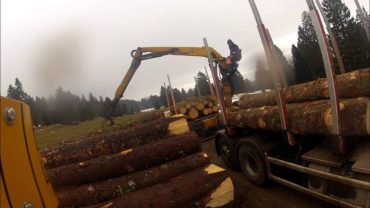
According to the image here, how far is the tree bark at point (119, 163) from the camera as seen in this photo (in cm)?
479

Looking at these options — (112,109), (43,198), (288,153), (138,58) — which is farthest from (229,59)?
(43,198)

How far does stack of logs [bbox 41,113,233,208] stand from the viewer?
455 cm

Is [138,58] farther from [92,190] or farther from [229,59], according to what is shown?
[92,190]

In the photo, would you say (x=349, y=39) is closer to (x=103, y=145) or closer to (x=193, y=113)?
(x=103, y=145)

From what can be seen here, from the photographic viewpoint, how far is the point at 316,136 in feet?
15.1

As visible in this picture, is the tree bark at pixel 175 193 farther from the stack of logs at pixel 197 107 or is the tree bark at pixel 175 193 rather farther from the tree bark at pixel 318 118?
the stack of logs at pixel 197 107

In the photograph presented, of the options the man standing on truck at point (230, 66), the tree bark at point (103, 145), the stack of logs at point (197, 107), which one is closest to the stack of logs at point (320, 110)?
the tree bark at point (103, 145)

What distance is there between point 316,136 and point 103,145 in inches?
125

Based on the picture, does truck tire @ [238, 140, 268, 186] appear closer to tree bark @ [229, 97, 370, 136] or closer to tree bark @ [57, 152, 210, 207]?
tree bark @ [229, 97, 370, 136]

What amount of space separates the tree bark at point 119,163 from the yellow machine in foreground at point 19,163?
2.64 meters

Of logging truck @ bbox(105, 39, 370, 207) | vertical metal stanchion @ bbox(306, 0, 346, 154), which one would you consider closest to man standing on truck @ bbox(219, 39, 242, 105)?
logging truck @ bbox(105, 39, 370, 207)

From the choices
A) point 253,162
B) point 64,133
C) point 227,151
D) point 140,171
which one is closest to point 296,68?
point 227,151

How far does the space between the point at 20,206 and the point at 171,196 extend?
9.61 ft

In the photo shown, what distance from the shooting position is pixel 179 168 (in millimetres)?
5012
